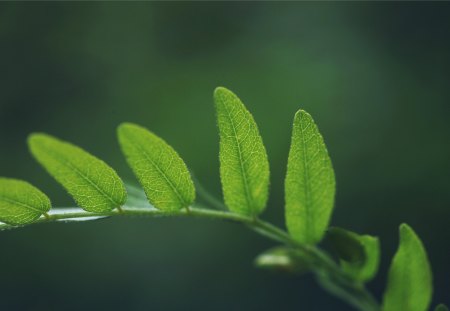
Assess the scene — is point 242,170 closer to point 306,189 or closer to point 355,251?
point 306,189

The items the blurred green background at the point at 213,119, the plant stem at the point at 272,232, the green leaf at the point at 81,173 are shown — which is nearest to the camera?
the green leaf at the point at 81,173

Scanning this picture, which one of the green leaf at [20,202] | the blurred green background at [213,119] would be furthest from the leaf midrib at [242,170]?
the blurred green background at [213,119]

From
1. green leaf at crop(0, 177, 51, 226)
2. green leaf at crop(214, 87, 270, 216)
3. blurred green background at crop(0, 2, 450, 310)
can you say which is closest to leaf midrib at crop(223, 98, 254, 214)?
green leaf at crop(214, 87, 270, 216)

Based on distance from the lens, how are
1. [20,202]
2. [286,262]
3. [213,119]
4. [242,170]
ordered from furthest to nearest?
[213,119], [286,262], [242,170], [20,202]

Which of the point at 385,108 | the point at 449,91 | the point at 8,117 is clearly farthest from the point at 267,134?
the point at 8,117

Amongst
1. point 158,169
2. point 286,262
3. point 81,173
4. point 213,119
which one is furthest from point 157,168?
point 213,119

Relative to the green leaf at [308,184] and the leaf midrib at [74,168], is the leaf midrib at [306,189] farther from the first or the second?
the leaf midrib at [74,168]
